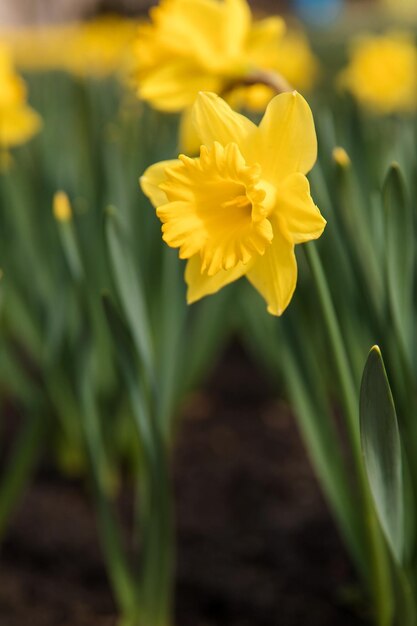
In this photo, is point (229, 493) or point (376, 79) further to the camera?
point (376, 79)

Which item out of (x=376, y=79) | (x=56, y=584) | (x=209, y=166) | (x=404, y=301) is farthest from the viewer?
(x=376, y=79)

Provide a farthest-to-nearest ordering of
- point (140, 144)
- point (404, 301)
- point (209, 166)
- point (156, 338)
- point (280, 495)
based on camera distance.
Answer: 1. point (140, 144)
2. point (280, 495)
3. point (156, 338)
4. point (404, 301)
5. point (209, 166)

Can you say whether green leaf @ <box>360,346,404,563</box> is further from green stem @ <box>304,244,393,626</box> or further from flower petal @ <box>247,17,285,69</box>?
flower petal @ <box>247,17,285,69</box>

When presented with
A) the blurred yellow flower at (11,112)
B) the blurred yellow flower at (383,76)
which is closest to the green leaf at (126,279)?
the blurred yellow flower at (11,112)

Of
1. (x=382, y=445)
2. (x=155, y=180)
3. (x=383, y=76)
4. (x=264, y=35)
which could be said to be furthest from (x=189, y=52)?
(x=383, y=76)

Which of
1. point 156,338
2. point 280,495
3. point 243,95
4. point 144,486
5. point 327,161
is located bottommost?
point 280,495

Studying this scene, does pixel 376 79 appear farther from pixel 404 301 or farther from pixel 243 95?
pixel 404 301

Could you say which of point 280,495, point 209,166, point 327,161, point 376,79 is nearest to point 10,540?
point 280,495
